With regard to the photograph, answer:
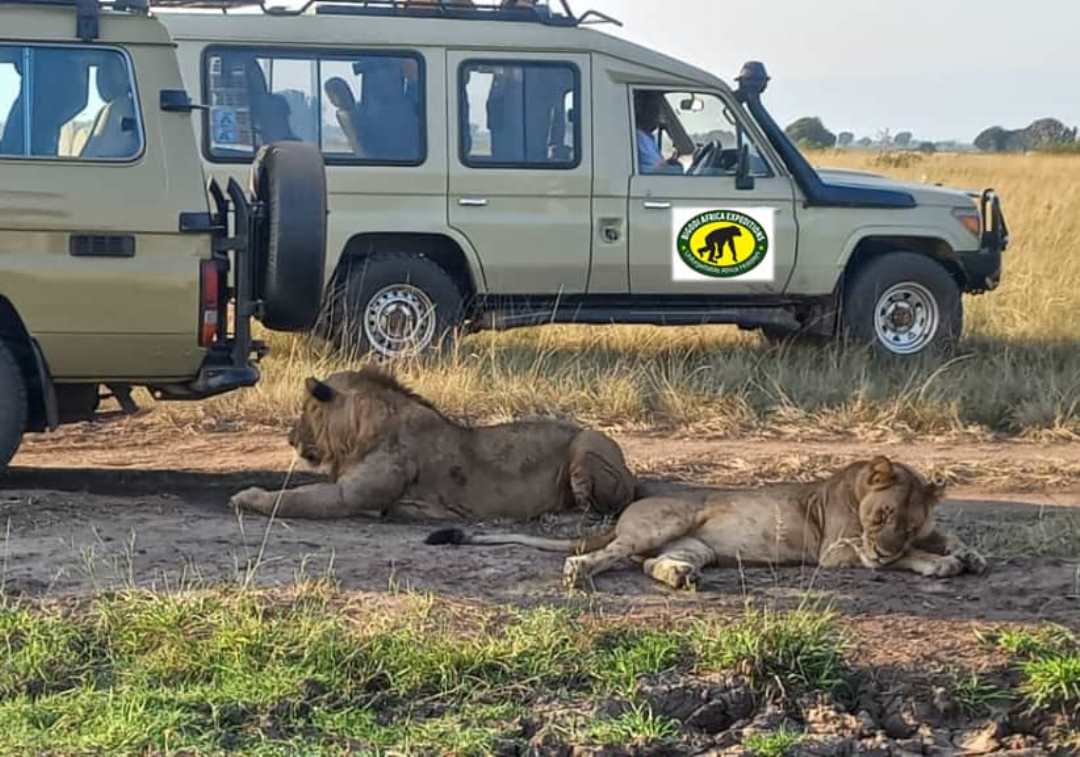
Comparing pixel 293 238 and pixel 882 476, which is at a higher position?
pixel 293 238

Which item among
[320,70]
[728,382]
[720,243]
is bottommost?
[728,382]

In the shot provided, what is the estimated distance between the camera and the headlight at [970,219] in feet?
39.0

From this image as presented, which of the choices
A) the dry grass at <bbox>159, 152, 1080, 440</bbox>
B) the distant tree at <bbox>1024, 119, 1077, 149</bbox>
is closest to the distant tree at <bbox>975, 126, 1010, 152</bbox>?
the distant tree at <bbox>1024, 119, 1077, 149</bbox>

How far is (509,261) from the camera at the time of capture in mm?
11086

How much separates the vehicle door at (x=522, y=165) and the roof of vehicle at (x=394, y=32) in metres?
0.09

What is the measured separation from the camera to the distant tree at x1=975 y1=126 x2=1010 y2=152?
181ft

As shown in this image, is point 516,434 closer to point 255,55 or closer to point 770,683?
point 770,683

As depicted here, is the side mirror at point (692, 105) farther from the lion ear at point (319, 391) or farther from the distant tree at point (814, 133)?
the distant tree at point (814, 133)

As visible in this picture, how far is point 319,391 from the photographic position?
23.8 feet

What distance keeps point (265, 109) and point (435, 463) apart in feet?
14.7

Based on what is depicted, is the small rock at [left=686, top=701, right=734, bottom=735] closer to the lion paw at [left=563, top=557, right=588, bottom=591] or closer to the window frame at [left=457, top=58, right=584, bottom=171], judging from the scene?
the lion paw at [left=563, top=557, right=588, bottom=591]

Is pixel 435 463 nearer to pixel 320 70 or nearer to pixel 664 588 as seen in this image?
pixel 664 588

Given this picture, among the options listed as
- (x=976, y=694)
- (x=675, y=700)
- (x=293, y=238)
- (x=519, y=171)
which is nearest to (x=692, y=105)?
(x=519, y=171)

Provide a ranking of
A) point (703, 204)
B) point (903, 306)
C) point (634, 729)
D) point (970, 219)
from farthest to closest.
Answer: point (970, 219)
point (903, 306)
point (703, 204)
point (634, 729)
